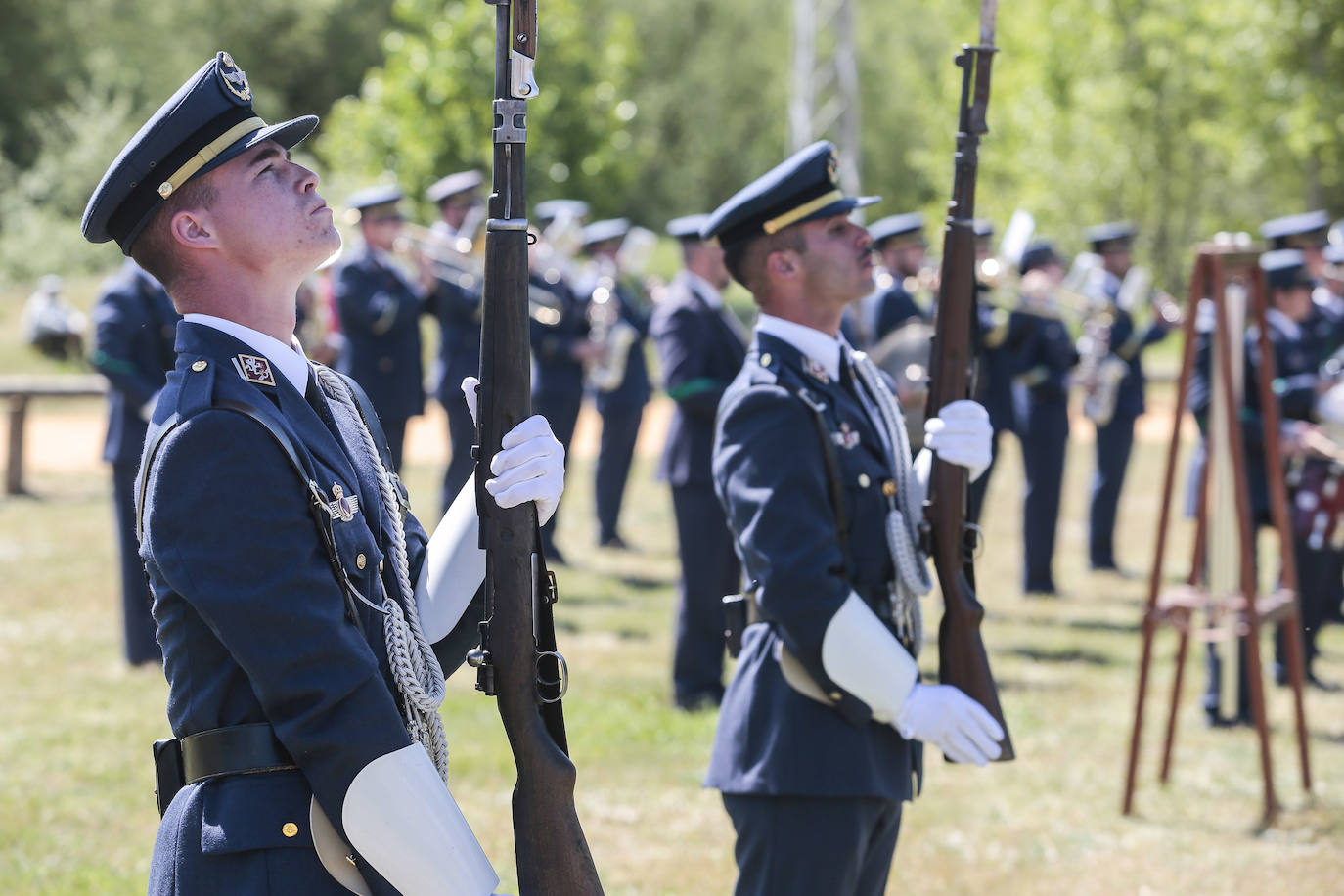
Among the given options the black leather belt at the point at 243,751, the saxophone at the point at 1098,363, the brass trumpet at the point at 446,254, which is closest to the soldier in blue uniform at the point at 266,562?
the black leather belt at the point at 243,751

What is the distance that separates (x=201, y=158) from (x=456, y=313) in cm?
776

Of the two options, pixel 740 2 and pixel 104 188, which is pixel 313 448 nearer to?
pixel 104 188

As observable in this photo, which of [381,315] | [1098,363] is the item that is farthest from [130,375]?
[1098,363]

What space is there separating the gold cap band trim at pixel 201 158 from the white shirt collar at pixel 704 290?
194 inches

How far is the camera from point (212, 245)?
2.31 metres

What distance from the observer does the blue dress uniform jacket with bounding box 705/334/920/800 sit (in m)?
3.16

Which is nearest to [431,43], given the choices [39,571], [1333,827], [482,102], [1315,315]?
[482,102]

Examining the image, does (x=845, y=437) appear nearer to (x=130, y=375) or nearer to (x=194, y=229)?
(x=194, y=229)

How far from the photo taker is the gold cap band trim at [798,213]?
358cm

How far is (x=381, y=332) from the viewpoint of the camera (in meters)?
9.12

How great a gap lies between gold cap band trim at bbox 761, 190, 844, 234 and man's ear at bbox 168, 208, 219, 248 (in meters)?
1.60

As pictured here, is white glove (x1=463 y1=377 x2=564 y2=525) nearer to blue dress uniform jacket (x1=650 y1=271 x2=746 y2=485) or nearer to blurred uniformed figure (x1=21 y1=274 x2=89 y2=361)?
blue dress uniform jacket (x1=650 y1=271 x2=746 y2=485)

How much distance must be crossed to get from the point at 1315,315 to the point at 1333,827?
11.4ft

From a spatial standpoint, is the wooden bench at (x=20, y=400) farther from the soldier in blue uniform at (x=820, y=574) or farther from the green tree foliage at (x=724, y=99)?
the soldier in blue uniform at (x=820, y=574)
